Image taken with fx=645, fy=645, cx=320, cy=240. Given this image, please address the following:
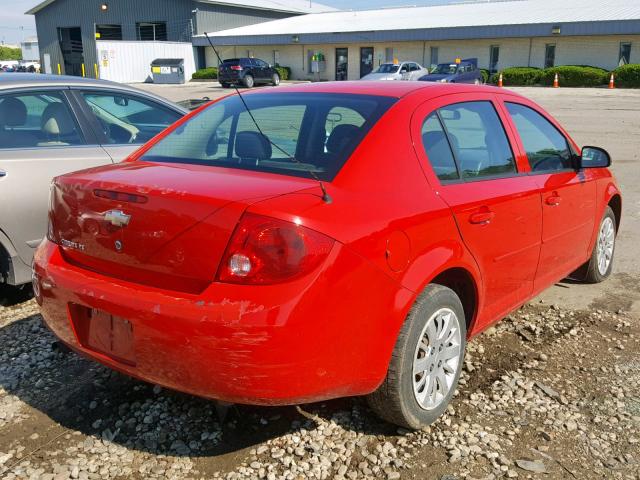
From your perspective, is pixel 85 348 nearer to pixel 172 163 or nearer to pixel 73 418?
pixel 73 418

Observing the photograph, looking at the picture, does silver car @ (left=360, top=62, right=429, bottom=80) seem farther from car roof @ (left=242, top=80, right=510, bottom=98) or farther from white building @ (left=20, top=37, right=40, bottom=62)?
white building @ (left=20, top=37, right=40, bottom=62)

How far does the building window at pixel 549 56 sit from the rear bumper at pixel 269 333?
43977 millimetres

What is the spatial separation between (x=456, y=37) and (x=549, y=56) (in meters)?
6.21

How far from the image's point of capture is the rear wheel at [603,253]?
4.98 m

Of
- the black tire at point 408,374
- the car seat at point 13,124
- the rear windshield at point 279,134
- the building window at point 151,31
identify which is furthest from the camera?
the building window at point 151,31

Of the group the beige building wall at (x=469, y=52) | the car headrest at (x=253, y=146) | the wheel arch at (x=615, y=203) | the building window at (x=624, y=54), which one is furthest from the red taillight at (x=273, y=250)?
the beige building wall at (x=469, y=52)

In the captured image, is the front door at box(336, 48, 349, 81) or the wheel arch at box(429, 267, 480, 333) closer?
the wheel arch at box(429, 267, 480, 333)

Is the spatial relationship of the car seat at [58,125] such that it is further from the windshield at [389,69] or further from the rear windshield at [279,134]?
the windshield at [389,69]

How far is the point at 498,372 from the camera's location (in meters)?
3.69

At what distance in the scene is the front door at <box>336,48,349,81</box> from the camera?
49.8 m

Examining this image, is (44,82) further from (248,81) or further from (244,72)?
(248,81)

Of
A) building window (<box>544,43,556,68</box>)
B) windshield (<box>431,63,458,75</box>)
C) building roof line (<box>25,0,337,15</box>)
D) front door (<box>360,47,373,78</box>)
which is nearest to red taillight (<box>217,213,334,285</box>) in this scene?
windshield (<box>431,63,458,75</box>)

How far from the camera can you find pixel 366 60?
49219 millimetres

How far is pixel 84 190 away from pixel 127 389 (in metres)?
1.17
